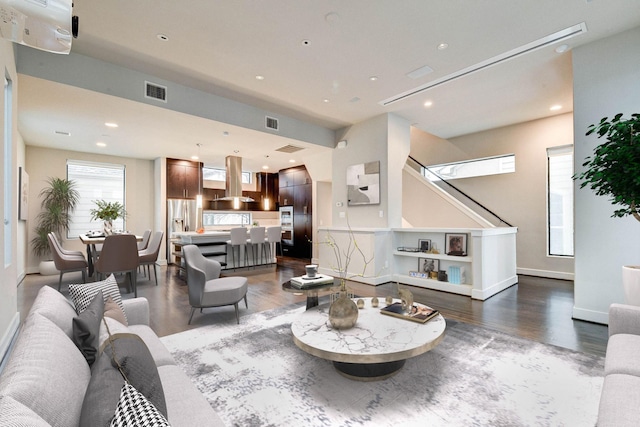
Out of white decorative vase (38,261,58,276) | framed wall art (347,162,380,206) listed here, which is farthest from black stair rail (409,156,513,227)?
white decorative vase (38,261,58,276)

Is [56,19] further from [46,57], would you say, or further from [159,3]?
[46,57]

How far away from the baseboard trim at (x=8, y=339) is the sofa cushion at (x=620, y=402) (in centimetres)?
384

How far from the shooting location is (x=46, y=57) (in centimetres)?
342

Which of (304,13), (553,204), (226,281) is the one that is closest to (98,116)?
(226,281)

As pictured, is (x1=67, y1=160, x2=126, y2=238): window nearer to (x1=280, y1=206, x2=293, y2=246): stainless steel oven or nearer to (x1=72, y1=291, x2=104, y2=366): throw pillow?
(x1=280, y1=206, x2=293, y2=246): stainless steel oven

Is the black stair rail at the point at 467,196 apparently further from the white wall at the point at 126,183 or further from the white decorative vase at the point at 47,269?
the white decorative vase at the point at 47,269

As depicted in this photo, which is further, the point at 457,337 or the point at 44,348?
the point at 457,337

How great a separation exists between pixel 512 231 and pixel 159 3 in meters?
5.95

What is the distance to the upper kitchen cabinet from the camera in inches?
313

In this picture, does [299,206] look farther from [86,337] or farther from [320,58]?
[86,337]

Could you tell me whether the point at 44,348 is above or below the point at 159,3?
below

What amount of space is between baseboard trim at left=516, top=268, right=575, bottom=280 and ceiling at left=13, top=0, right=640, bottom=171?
123 inches

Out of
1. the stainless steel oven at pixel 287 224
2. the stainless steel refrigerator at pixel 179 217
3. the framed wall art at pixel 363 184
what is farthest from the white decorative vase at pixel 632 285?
the stainless steel refrigerator at pixel 179 217

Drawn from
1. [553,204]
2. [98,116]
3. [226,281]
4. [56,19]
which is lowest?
[226,281]
